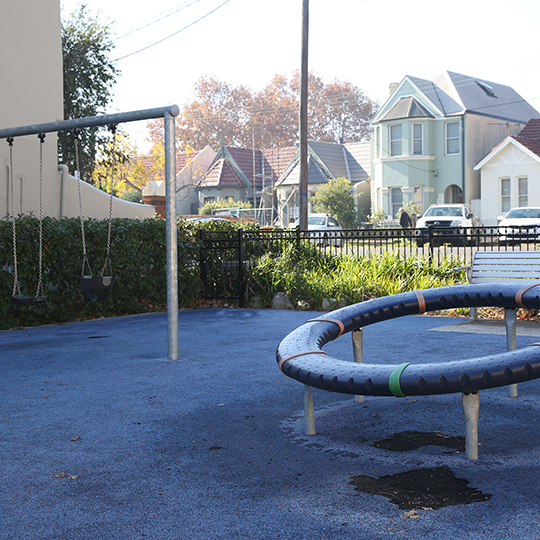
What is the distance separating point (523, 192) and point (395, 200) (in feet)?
25.4

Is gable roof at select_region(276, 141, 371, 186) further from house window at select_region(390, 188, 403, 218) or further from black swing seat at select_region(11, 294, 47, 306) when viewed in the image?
black swing seat at select_region(11, 294, 47, 306)

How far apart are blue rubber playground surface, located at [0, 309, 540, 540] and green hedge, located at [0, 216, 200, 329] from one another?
2708 mm

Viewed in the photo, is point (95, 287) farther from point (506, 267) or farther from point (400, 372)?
point (506, 267)

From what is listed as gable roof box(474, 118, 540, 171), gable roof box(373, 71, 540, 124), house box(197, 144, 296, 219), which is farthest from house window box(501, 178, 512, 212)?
house box(197, 144, 296, 219)

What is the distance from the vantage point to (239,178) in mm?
52906

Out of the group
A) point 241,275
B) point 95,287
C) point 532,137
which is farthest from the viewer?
point 532,137

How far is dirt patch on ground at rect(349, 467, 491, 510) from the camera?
10.9ft

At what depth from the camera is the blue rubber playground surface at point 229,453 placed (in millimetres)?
3141

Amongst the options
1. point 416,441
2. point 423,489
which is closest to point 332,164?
point 416,441

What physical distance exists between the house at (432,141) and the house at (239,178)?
1325 cm

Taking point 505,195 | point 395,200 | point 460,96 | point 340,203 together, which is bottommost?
point 340,203

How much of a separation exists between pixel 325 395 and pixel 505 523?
2.66 meters

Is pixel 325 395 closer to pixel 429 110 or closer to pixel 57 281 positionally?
pixel 57 281

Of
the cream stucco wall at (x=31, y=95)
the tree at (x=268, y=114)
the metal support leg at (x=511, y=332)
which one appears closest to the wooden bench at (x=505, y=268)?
the metal support leg at (x=511, y=332)
